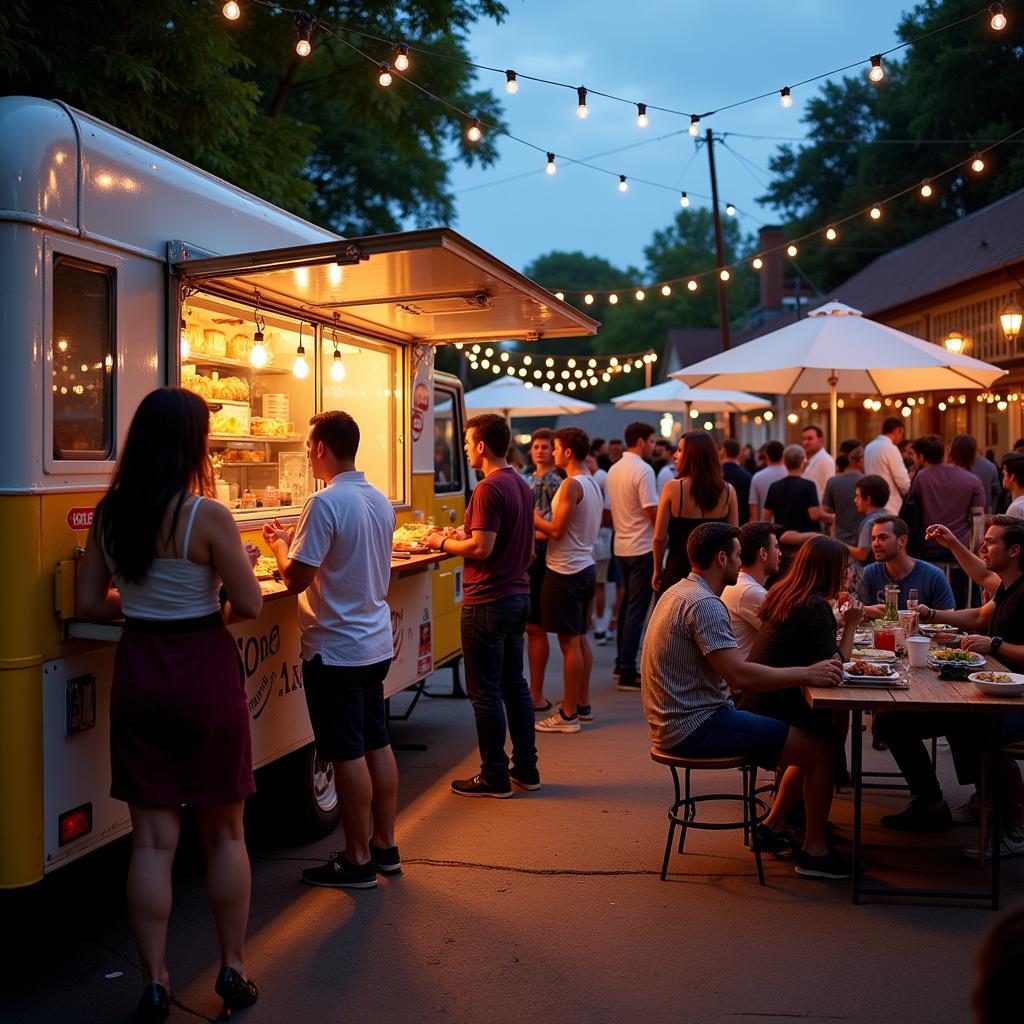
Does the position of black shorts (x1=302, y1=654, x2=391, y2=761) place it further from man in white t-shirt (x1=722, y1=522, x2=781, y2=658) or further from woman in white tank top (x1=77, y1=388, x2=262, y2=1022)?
man in white t-shirt (x1=722, y1=522, x2=781, y2=658)


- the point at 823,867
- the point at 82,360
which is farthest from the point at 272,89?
the point at 823,867

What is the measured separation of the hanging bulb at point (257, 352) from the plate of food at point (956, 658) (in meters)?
3.55

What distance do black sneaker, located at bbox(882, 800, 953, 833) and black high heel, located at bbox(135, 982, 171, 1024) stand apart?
3.64m

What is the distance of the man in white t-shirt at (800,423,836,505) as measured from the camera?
10.9m

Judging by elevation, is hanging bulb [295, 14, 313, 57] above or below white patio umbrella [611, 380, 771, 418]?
above

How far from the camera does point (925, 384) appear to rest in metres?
9.67

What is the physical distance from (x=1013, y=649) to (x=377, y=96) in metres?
12.5

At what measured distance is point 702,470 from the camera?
7.89 metres

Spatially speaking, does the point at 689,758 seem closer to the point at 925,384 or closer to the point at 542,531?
the point at 542,531

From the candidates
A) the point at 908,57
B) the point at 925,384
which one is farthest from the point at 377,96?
the point at 908,57

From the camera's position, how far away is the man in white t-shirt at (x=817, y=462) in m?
10.9

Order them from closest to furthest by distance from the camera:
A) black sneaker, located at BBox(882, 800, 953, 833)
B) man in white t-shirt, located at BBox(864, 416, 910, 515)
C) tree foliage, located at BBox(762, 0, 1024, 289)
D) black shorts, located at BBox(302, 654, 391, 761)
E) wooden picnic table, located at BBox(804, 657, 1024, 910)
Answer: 1. wooden picnic table, located at BBox(804, 657, 1024, 910)
2. black shorts, located at BBox(302, 654, 391, 761)
3. black sneaker, located at BBox(882, 800, 953, 833)
4. man in white t-shirt, located at BBox(864, 416, 910, 515)
5. tree foliage, located at BBox(762, 0, 1024, 289)

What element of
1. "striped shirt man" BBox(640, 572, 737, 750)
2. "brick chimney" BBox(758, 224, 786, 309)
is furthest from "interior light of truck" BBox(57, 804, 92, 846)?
"brick chimney" BBox(758, 224, 786, 309)

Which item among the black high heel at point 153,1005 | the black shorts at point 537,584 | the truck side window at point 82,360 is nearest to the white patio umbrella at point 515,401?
the black shorts at point 537,584
